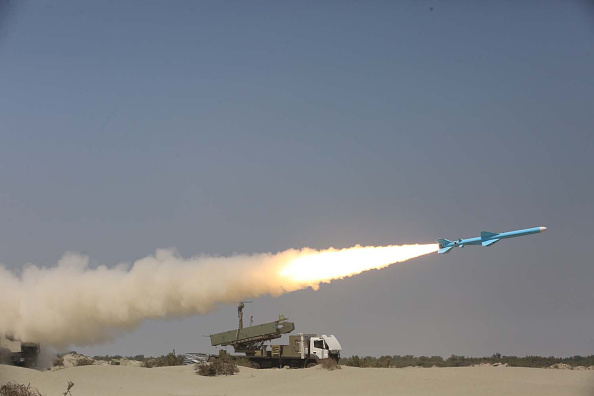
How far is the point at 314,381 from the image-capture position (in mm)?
39844

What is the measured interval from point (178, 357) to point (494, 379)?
89.1 ft

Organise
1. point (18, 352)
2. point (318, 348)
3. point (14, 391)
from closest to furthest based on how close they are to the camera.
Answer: point (14, 391) → point (18, 352) → point (318, 348)

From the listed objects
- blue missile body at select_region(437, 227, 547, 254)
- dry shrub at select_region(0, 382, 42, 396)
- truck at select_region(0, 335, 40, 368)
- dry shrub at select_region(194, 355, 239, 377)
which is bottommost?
dry shrub at select_region(0, 382, 42, 396)

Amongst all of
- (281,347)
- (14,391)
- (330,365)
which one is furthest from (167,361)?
(14,391)

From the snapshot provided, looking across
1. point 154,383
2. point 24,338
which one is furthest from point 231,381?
point 24,338

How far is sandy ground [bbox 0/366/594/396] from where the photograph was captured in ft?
118

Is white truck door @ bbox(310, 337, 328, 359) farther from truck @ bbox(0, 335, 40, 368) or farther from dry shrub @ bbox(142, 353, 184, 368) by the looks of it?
truck @ bbox(0, 335, 40, 368)

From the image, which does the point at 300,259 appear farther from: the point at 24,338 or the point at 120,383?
the point at 24,338

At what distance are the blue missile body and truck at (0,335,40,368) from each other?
2519 centimetres

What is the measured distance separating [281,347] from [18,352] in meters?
16.9

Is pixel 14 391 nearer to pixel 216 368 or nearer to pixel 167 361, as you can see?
pixel 216 368

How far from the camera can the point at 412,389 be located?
36125 mm

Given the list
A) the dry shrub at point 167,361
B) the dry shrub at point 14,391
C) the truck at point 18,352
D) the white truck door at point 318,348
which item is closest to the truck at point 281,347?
the white truck door at point 318,348

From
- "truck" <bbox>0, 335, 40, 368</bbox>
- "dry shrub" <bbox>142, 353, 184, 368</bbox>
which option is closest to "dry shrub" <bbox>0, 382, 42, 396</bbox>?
"truck" <bbox>0, 335, 40, 368</bbox>
